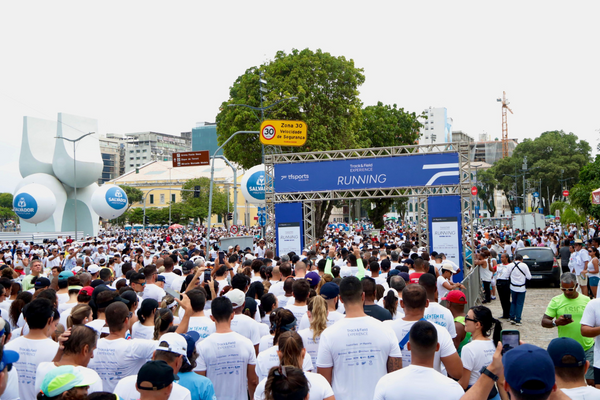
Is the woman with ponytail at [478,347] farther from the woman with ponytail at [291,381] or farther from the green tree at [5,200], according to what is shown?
the green tree at [5,200]

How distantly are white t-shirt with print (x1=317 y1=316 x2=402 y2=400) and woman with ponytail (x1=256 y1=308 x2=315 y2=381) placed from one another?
219 millimetres

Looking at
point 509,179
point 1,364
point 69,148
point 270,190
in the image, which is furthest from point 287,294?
point 509,179

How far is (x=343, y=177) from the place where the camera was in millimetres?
18469

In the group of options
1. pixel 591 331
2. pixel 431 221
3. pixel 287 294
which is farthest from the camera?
pixel 431 221

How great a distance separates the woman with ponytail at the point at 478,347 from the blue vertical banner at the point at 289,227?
575 inches

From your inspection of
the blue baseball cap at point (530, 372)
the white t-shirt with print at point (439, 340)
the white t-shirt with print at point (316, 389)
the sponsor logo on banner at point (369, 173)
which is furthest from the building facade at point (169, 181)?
the blue baseball cap at point (530, 372)

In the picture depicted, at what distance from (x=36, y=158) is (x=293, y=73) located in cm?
2511

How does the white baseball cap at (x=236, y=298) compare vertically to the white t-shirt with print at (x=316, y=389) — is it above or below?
above

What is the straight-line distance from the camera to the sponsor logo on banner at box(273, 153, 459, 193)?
1698 cm

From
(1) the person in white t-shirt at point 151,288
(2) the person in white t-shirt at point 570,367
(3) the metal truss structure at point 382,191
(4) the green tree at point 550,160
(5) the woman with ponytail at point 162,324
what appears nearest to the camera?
(2) the person in white t-shirt at point 570,367

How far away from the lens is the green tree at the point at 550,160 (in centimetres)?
6869

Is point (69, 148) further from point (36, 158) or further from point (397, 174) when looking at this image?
point (397, 174)

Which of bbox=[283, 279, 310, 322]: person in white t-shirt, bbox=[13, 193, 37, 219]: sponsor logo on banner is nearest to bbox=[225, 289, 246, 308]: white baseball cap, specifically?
bbox=[283, 279, 310, 322]: person in white t-shirt

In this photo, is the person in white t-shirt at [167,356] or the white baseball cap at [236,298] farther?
the white baseball cap at [236,298]
